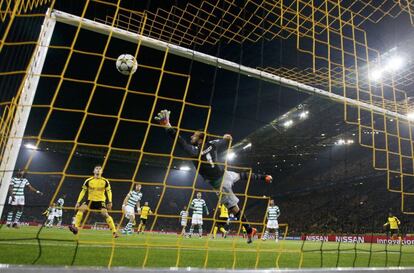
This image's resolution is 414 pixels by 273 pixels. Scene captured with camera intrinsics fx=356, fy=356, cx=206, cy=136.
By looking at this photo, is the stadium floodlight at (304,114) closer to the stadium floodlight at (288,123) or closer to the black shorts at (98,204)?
the stadium floodlight at (288,123)

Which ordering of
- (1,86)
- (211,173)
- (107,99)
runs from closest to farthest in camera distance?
(211,173)
(1,86)
(107,99)

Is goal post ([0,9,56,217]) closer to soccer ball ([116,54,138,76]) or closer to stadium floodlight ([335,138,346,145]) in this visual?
soccer ball ([116,54,138,76])

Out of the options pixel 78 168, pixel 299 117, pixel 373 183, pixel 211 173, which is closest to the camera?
pixel 211 173

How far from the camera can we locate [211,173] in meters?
6.61

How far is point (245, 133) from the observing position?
2719 cm

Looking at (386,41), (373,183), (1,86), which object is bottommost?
(1,86)

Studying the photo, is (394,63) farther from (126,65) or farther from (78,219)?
(78,219)

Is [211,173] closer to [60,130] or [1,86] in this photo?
[1,86]

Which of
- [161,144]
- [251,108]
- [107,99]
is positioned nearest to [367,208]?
[251,108]

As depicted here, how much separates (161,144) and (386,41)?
54.1ft

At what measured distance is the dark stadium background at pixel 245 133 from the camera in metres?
11.7

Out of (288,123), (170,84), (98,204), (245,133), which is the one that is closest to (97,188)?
(98,204)

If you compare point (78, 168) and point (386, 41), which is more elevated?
point (386, 41)

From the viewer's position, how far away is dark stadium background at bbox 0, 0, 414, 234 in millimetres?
11719
